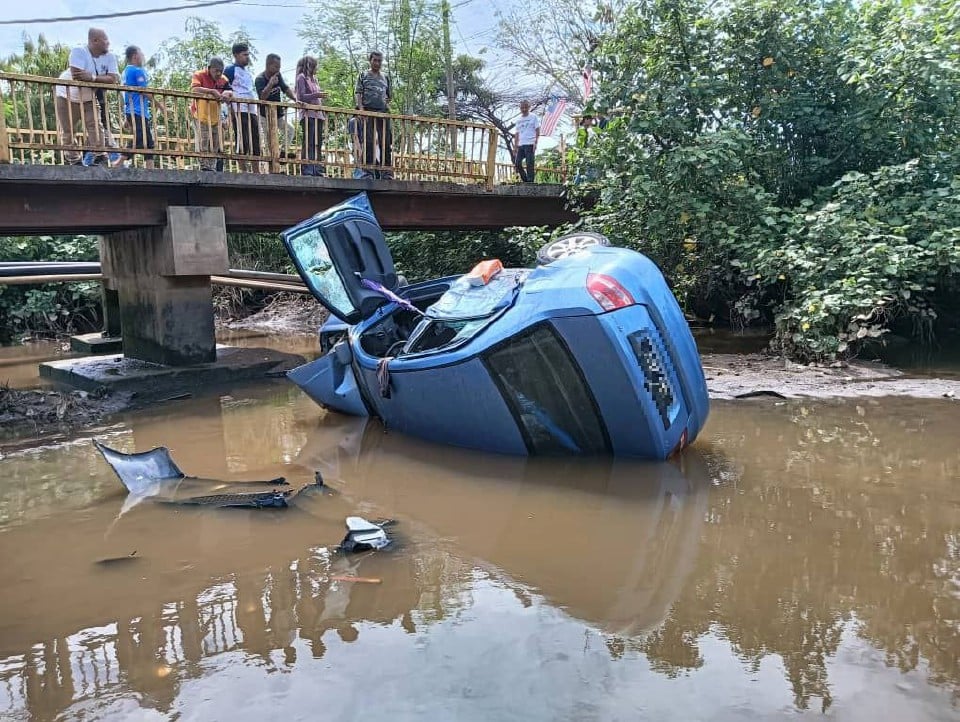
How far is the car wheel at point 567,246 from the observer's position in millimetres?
5676

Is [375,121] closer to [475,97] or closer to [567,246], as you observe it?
[567,246]

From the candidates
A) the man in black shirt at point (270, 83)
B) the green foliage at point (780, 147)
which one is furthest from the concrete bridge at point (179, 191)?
the green foliage at point (780, 147)

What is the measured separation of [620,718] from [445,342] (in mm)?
4183

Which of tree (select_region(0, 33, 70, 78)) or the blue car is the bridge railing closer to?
the blue car

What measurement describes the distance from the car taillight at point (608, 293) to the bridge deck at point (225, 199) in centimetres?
619

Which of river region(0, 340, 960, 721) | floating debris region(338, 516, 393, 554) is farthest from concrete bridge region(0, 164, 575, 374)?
floating debris region(338, 516, 393, 554)

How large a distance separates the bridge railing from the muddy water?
429 cm

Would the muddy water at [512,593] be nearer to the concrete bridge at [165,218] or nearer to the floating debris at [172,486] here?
the floating debris at [172,486]

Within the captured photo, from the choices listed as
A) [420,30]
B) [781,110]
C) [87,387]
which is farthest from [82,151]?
[420,30]

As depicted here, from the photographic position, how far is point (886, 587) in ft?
11.4

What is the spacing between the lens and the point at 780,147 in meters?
Answer: 11.6

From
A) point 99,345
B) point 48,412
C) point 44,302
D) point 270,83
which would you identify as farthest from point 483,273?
point 44,302

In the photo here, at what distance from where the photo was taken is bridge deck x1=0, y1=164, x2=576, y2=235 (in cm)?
864

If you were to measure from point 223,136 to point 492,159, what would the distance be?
4.41 m
